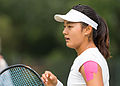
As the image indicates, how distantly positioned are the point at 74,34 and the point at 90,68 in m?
0.36

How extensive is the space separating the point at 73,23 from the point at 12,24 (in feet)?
71.2

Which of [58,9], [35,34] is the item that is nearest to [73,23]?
[58,9]

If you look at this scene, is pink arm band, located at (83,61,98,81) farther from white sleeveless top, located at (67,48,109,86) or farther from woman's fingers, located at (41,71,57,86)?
woman's fingers, located at (41,71,57,86)

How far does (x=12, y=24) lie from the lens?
24.7 m

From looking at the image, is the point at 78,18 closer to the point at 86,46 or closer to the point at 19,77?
the point at 86,46

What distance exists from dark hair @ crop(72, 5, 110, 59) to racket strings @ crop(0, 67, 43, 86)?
62 centimetres

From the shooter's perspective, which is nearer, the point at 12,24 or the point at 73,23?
the point at 73,23

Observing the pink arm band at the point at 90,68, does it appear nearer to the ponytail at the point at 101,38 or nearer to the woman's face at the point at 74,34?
the woman's face at the point at 74,34

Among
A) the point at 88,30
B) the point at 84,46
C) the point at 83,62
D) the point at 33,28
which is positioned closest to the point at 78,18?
the point at 88,30

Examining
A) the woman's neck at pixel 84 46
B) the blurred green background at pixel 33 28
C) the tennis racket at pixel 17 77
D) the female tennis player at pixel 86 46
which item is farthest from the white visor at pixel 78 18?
the blurred green background at pixel 33 28

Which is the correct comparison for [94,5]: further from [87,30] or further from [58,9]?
[87,30]

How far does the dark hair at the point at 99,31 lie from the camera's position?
3.30m

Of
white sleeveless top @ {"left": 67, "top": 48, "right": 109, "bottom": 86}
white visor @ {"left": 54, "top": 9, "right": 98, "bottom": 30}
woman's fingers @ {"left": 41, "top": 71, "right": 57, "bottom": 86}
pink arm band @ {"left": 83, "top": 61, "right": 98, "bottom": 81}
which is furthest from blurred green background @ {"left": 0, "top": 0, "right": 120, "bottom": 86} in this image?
pink arm band @ {"left": 83, "top": 61, "right": 98, "bottom": 81}

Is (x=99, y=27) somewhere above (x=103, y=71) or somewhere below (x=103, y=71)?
above
